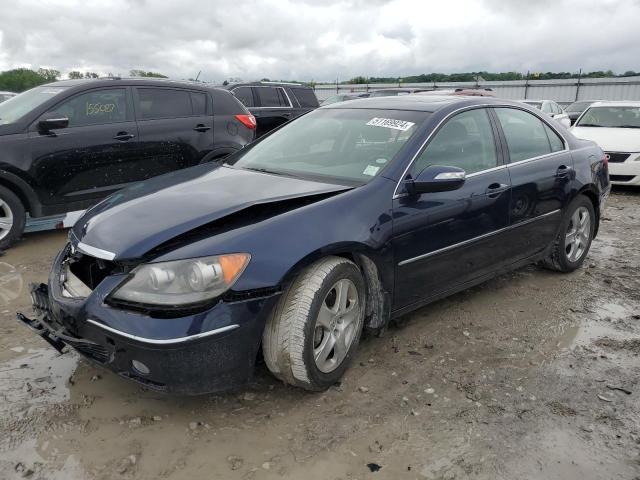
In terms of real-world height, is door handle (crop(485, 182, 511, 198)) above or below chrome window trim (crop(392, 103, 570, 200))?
below

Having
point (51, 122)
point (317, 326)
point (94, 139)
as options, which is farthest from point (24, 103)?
point (317, 326)

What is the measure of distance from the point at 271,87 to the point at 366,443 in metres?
9.82

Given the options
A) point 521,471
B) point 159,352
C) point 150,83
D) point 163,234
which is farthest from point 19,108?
point 521,471

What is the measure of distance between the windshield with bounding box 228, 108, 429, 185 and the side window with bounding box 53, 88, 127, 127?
255cm

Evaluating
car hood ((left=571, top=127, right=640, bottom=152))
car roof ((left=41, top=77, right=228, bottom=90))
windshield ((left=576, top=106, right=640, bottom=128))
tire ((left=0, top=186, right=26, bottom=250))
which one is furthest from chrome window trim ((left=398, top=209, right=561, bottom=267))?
windshield ((left=576, top=106, right=640, bottom=128))

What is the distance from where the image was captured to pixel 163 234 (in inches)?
99.0

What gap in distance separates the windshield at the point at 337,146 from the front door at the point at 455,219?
23 centimetres

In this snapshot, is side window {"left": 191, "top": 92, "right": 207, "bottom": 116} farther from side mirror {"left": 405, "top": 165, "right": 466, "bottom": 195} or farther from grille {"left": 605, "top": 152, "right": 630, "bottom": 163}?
grille {"left": 605, "top": 152, "right": 630, "bottom": 163}

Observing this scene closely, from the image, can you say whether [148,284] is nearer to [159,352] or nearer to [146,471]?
[159,352]

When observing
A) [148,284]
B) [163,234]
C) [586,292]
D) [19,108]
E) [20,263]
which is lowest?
[586,292]

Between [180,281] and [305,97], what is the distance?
32.3 feet

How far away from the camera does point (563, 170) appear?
439 cm

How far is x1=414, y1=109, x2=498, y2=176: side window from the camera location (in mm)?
3392

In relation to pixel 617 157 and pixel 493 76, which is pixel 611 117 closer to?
pixel 617 157
